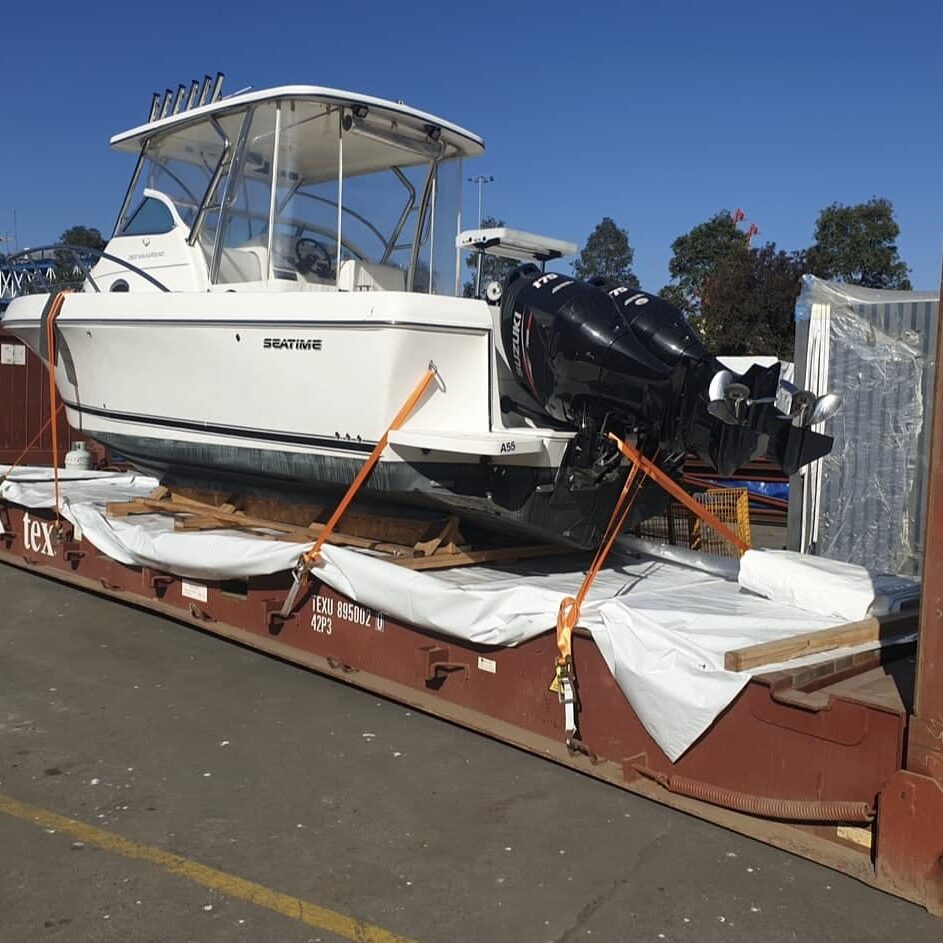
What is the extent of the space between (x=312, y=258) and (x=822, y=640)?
13.1 feet

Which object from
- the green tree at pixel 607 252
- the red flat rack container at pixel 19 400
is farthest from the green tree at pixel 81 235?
the red flat rack container at pixel 19 400

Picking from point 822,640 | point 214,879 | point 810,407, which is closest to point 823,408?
point 810,407

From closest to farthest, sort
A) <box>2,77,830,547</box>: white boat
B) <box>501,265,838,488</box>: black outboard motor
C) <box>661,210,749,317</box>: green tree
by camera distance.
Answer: <box>501,265,838,488</box>: black outboard motor → <box>2,77,830,547</box>: white boat → <box>661,210,749,317</box>: green tree

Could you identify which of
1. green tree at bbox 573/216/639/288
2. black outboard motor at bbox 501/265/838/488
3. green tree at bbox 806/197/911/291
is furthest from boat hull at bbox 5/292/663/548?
green tree at bbox 573/216/639/288

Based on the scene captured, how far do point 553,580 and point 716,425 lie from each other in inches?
Result: 52.5

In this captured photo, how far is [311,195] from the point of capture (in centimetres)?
646

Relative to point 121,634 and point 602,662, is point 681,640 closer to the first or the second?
point 602,662

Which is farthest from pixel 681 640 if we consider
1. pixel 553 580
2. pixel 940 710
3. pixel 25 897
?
pixel 25 897

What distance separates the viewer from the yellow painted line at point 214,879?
3.17m

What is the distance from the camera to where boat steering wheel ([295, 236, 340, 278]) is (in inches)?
251

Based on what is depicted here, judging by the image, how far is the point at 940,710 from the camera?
10.2 feet

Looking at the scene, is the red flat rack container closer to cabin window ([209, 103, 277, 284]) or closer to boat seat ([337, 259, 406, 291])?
cabin window ([209, 103, 277, 284])

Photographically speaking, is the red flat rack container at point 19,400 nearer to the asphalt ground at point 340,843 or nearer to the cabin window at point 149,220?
the cabin window at point 149,220

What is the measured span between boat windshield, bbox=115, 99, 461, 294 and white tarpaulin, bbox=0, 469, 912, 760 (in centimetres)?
179
